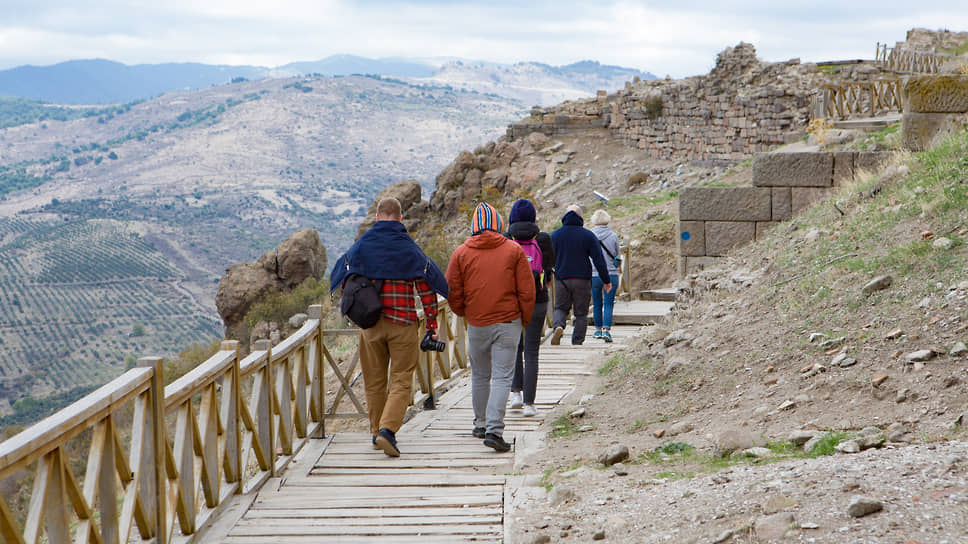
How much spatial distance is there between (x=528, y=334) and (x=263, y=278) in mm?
23413

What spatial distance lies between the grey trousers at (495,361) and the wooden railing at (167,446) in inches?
45.9

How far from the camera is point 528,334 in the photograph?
7363 mm

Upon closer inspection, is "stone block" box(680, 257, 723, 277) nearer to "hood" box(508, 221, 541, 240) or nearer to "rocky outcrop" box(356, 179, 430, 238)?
"hood" box(508, 221, 541, 240)

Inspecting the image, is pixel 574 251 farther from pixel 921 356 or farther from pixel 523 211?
pixel 921 356

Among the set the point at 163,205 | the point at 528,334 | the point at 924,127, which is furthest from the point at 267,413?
the point at 163,205

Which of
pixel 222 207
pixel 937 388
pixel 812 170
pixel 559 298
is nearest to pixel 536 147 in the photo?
pixel 812 170

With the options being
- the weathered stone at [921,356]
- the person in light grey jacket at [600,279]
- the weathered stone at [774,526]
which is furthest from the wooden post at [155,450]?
the person in light grey jacket at [600,279]

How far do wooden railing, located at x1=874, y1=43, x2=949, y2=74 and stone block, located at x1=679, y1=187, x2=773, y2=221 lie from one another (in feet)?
48.2

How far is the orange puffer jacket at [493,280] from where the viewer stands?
636 centimetres

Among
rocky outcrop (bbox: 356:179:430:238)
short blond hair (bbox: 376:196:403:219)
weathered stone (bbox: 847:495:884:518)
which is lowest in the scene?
rocky outcrop (bbox: 356:179:430:238)

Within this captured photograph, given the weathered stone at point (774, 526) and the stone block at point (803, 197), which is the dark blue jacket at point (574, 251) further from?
the weathered stone at point (774, 526)

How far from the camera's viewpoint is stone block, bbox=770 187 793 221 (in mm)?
12164

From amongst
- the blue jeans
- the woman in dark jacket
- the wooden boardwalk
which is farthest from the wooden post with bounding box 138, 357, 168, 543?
the blue jeans

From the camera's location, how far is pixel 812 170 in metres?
12.0
